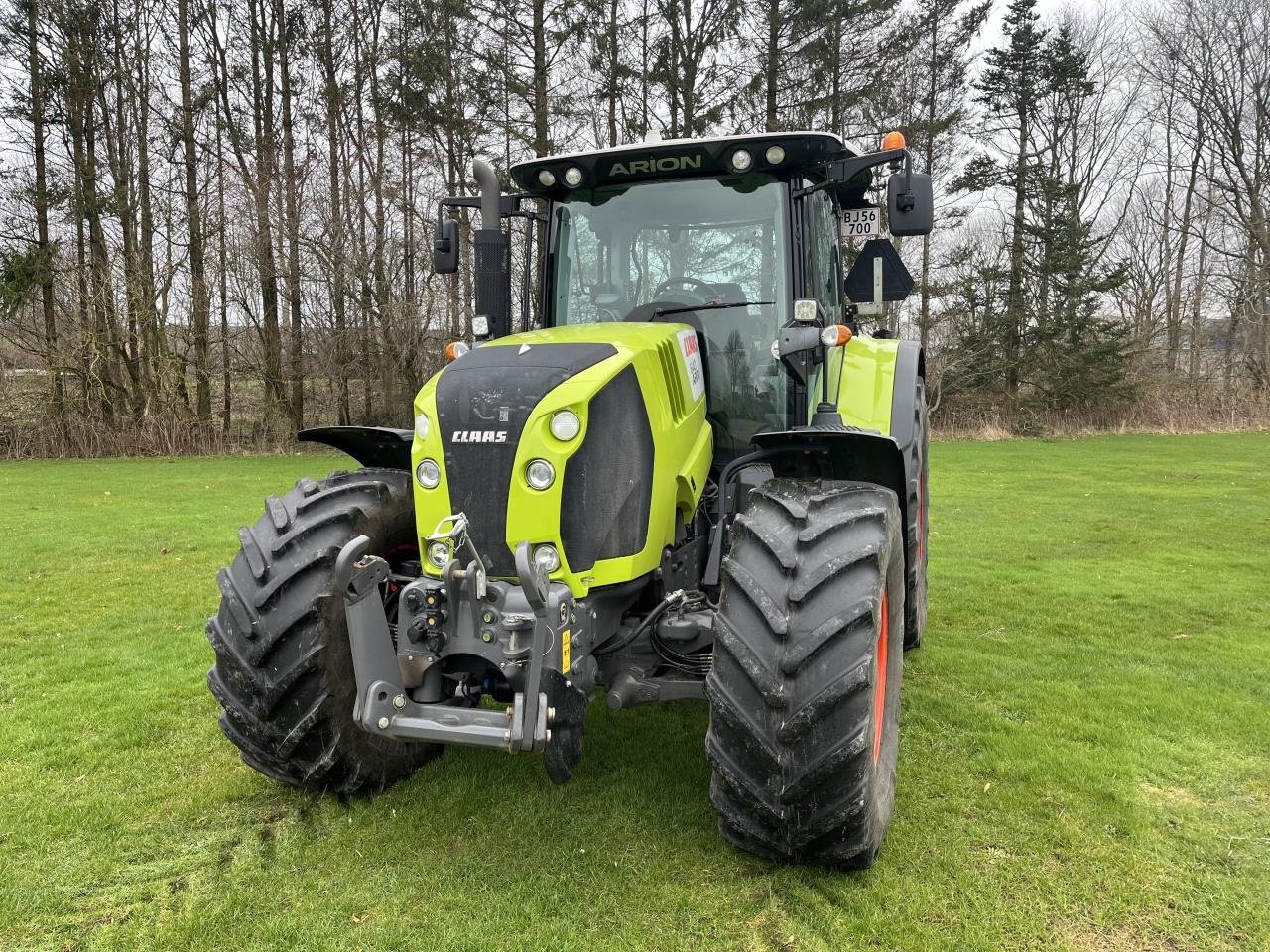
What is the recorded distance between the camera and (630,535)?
3.01 m

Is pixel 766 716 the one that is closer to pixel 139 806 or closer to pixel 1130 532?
pixel 139 806

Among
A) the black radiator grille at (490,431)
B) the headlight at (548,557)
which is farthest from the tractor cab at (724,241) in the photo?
the headlight at (548,557)

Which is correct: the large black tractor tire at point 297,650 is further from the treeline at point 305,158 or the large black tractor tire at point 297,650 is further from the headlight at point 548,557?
the treeline at point 305,158

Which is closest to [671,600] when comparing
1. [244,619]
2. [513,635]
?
[513,635]

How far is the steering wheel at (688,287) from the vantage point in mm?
3855

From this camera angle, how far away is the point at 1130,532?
30.9ft

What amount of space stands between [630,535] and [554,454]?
15.3 inches

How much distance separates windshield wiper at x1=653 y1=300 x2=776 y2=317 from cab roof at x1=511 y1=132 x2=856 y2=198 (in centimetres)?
52

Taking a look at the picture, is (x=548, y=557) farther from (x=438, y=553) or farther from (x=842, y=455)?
(x=842, y=455)

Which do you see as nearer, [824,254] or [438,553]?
[438,553]

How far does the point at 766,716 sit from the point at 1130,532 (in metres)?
8.32

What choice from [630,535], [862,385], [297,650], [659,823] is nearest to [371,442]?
[297,650]

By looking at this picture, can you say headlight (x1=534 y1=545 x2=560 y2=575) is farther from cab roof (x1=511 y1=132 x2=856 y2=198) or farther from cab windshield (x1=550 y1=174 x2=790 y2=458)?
cab roof (x1=511 y1=132 x2=856 y2=198)

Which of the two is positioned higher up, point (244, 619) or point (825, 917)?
point (244, 619)
